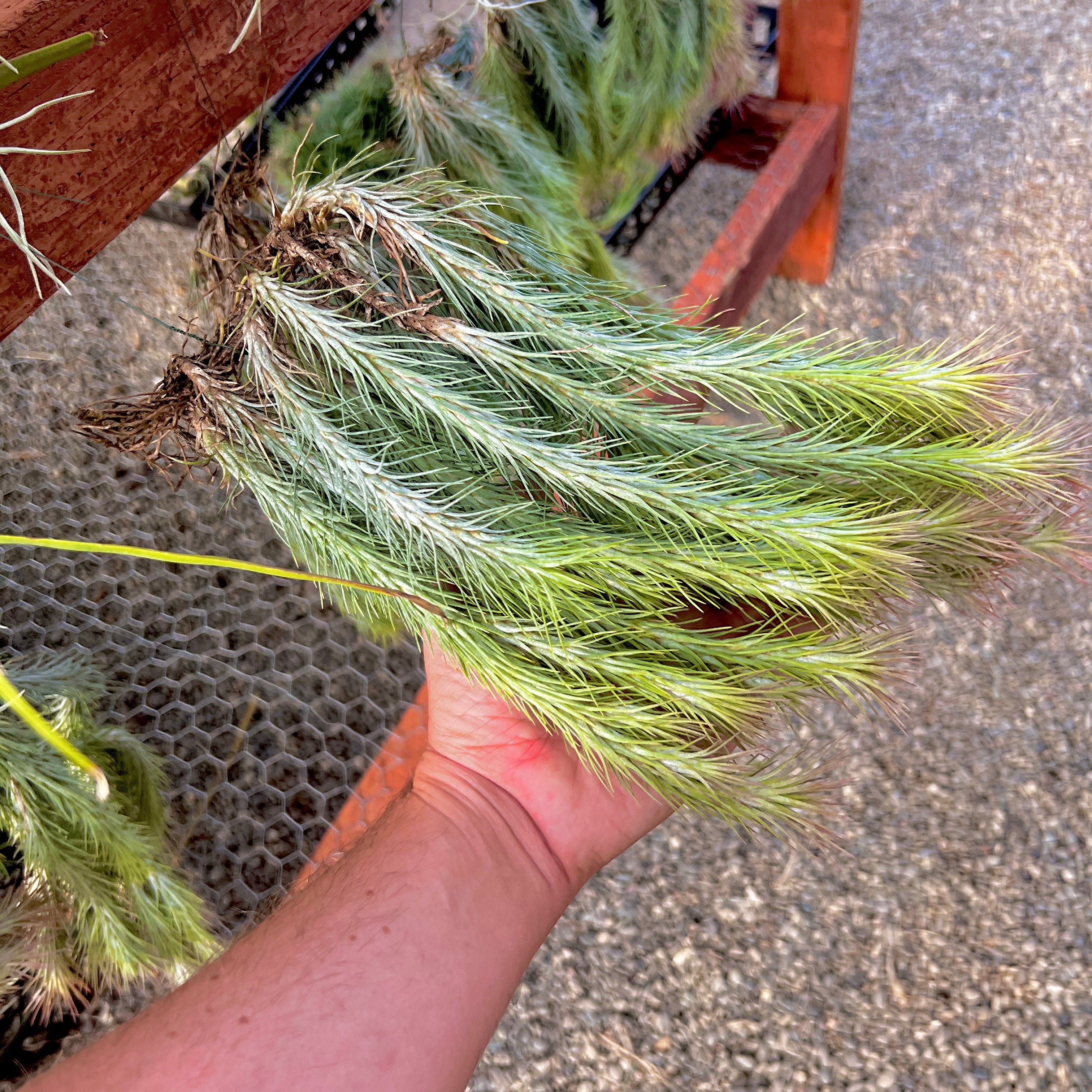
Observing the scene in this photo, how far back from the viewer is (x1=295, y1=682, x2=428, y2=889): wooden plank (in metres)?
0.79

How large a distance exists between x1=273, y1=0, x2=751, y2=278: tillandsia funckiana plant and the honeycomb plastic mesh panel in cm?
33

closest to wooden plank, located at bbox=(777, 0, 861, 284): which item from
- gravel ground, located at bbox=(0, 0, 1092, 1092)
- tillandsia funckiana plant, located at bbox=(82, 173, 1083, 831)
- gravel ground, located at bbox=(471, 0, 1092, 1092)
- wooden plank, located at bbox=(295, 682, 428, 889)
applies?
gravel ground, located at bbox=(471, 0, 1092, 1092)

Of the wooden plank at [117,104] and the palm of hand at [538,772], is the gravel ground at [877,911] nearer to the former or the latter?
the palm of hand at [538,772]

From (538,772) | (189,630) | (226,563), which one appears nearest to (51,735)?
(226,563)

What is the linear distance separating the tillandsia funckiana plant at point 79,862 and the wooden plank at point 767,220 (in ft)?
2.11

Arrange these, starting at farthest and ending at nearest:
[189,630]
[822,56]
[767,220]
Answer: [822,56] < [767,220] < [189,630]

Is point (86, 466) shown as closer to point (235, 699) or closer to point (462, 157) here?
point (235, 699)

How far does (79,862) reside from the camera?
676 mm

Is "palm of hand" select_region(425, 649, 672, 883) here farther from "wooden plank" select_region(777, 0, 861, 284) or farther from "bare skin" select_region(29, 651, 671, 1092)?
"wooden plank" select_region(777, 0, 861, 284)

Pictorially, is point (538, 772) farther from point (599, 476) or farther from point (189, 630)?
point (189, 630)

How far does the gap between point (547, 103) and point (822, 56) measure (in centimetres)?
52

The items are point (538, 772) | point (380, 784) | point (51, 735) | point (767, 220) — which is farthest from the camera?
point (767, 220)

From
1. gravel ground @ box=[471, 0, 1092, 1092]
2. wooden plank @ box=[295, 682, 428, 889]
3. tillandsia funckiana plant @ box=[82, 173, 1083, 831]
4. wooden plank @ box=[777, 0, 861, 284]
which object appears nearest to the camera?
tillandsia funckiana plant @ box=[82, 173, 1083, 831]

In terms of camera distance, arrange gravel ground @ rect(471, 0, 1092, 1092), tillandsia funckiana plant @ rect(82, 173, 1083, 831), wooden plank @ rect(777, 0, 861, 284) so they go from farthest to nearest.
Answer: wooden plank @ rect(777, 0, 861, 284)
gravel ground @ rect(471, 0, 1092, 1092)
tillandsia funckiana plant @ rect(82, 173, 1083, 831)
